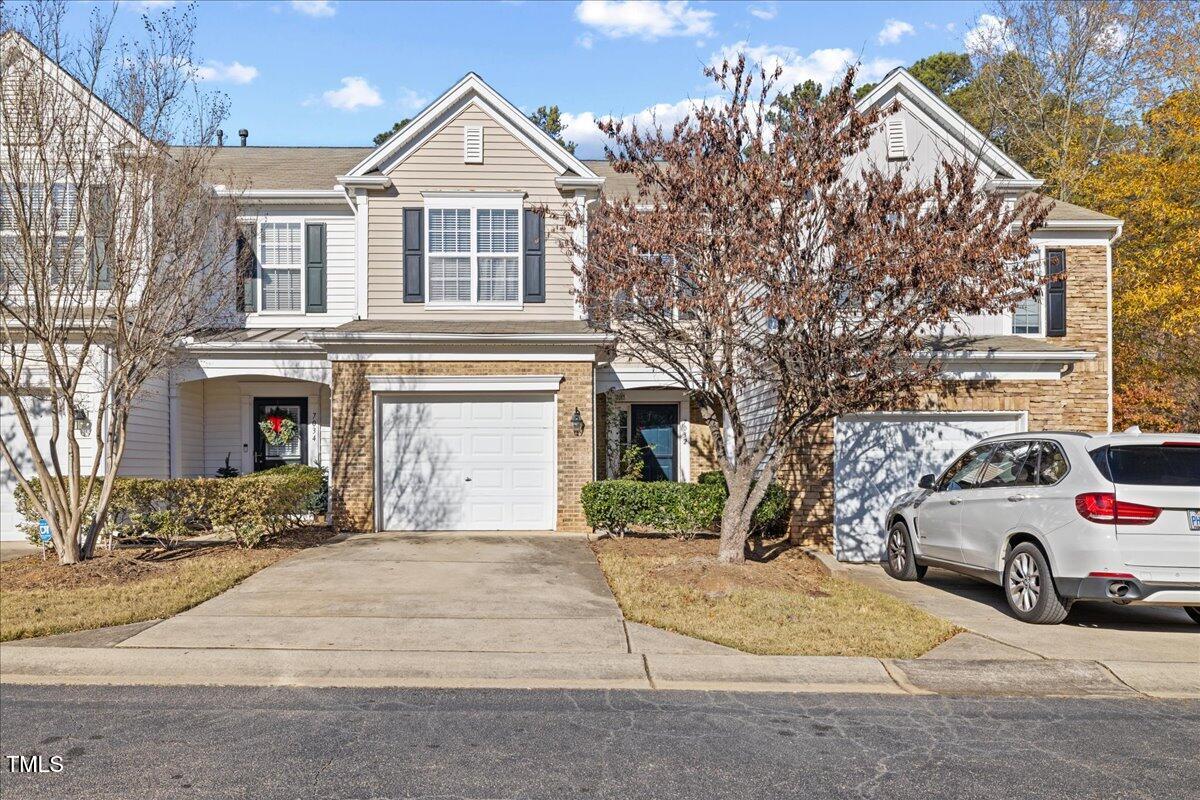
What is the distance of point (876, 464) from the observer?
12953 mm

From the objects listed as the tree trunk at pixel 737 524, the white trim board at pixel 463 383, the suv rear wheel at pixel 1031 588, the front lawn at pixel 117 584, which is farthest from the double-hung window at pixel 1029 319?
the front lawn at pixel 117 584

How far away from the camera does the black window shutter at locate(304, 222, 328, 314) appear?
16.4 m

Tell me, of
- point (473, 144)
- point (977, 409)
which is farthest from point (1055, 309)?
point (473, 144)

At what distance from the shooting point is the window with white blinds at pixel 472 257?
15.1 m

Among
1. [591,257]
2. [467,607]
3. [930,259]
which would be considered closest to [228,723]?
[467,607]

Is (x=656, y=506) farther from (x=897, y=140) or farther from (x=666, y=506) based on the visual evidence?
(x=897, y=140)

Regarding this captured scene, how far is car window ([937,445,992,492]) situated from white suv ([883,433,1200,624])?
336 mm

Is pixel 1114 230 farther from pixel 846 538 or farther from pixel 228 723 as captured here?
pixel 228 723

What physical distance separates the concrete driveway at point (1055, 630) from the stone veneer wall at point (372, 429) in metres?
4.76

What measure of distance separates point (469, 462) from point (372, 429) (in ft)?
5.32

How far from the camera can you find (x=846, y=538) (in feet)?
42.3

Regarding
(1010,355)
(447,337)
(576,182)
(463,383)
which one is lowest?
(463,383)

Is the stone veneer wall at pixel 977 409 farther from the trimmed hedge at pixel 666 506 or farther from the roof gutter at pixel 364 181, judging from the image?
the roof gutter at pixel 364 181

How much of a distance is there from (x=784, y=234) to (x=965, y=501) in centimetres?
357
